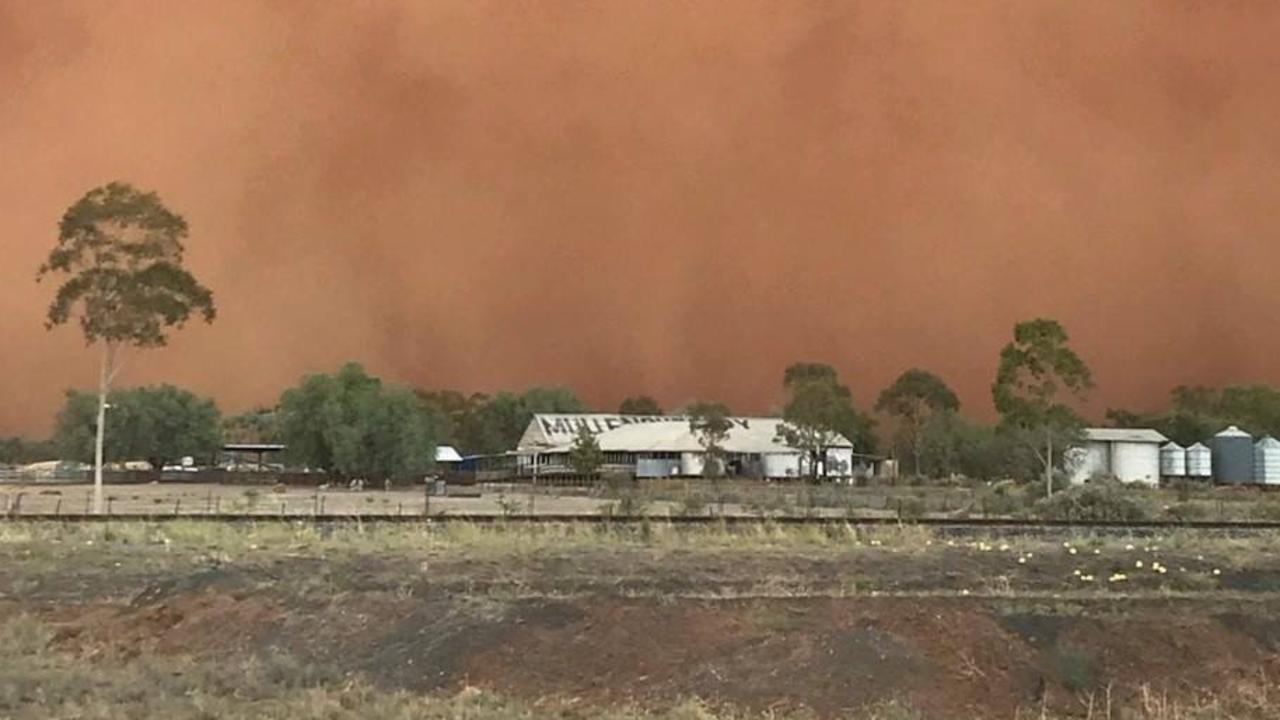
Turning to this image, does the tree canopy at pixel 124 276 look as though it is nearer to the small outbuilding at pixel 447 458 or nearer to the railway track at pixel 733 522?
the railway track at pixel 733 522

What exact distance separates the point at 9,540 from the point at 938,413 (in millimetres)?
114473

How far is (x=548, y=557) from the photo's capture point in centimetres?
3116

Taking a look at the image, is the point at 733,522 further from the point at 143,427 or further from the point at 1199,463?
the point at 143,427

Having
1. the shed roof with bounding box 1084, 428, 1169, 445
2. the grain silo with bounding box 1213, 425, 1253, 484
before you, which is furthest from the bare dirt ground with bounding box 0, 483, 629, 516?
the grain silo with bounding box 1213, 425, 1253, 484

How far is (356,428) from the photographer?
106562 millimetres

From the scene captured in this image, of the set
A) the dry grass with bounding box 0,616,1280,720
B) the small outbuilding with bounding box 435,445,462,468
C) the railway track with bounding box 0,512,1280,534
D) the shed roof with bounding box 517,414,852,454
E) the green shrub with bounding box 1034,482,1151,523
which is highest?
the shed roof with bounding box 517,414,852,454

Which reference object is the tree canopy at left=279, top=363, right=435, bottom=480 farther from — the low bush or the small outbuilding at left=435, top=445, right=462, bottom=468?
the low bush

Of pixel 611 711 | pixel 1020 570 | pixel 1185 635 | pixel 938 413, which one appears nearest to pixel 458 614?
pixel 611 711

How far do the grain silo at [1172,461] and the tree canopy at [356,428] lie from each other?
71259 millimetres

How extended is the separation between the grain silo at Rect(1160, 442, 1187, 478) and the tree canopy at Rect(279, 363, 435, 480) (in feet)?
234

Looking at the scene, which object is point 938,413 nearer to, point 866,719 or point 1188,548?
point 1188,548

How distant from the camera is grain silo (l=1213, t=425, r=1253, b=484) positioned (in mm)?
122500

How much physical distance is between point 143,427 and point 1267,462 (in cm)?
11813

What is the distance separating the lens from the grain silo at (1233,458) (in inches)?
4823
